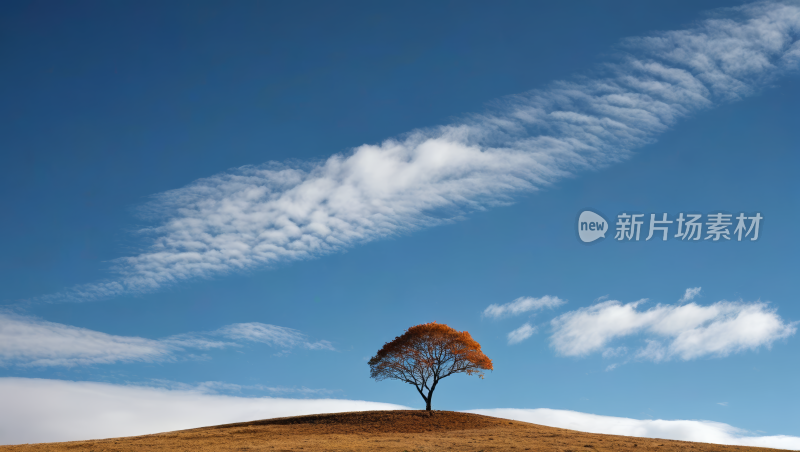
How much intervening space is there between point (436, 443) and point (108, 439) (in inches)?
946

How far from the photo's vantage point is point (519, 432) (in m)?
39.5

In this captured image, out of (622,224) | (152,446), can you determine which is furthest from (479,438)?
(152,446)

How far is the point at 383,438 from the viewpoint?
37.4 meters

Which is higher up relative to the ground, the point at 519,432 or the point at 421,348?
the point at 421,348

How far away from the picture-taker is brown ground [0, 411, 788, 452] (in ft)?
109

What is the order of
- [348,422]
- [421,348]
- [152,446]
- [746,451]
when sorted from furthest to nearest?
[421,348] → [348,422] → [152,446] → [746,451]

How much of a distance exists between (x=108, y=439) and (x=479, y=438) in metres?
26.5

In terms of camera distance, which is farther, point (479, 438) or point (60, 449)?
point (479, 438)

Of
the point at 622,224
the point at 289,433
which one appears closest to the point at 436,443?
the point at 289,433

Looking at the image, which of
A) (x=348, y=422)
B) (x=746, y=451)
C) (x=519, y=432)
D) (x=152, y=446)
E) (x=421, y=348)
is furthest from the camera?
(x=421, y=348)

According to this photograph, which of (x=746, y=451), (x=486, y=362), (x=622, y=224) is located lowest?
(x=746, y=451)

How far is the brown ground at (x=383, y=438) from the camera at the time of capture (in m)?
33.3

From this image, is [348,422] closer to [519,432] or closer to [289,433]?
[289,433]

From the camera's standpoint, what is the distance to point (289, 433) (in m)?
41.4
